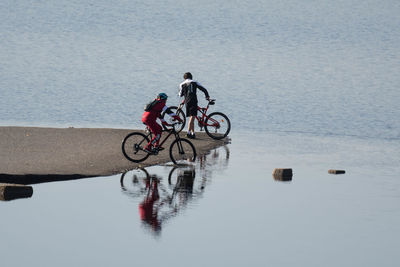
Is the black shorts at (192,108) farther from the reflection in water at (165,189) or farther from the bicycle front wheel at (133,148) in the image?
the bicycle front wheel at (133,148)

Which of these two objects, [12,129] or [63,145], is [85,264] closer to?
[63,145]

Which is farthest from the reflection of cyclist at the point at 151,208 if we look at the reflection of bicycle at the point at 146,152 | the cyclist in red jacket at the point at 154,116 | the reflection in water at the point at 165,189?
the reflection of bicycle at the point at 146,152

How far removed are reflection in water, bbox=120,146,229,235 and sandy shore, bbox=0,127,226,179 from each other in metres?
0.91

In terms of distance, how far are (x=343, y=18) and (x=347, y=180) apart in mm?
150815

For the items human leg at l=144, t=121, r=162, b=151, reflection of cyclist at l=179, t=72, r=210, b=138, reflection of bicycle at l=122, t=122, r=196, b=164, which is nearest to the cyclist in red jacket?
human leg at l=144, t=121, r=162, b=151

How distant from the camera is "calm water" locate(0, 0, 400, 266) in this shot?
10328mm

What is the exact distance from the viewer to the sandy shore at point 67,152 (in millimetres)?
16188

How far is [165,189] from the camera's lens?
576 inches

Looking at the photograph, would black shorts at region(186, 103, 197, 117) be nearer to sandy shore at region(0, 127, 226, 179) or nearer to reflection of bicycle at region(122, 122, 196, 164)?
sandy shore at region(0, 127, 226, 179)

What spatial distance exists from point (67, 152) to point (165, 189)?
5.21 metres

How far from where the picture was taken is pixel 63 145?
67.8 ft

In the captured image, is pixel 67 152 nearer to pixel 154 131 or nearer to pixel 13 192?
pixel 154 131

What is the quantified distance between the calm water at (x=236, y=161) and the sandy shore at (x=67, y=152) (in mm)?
733

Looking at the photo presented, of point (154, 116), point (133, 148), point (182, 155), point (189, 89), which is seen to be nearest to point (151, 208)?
point (154, 116)
